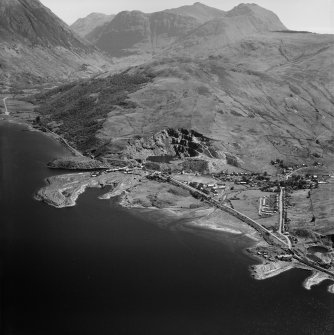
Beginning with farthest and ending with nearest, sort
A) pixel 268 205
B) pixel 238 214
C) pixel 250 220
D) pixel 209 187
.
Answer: pixel 209 187, pixel 268 205, pixel 238 214, pixel 250 220

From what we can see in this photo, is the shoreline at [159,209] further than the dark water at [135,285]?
Yes

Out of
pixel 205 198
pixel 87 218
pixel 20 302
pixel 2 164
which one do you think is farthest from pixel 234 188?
pixel 20 302

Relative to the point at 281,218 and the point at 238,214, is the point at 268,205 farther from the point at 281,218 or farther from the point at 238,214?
the point at 238,214

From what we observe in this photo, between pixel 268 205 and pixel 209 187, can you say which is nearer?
pixel 268 205

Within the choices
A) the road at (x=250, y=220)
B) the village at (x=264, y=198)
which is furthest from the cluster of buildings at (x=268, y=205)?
the road at (x=250, y=220)

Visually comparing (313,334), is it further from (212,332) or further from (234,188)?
(234,188)

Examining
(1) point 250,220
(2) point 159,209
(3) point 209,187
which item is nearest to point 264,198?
(3) point 209,187

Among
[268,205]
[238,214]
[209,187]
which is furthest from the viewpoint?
[209,187]

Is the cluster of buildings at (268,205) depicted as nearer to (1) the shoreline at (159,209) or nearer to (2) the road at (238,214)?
(2) the road at (238,214)
